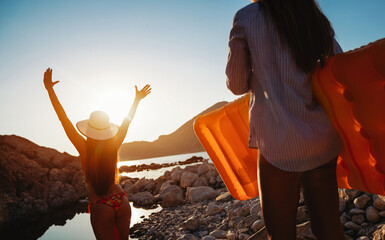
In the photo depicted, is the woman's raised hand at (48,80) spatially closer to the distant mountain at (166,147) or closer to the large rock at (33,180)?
the large rock at (33,180)

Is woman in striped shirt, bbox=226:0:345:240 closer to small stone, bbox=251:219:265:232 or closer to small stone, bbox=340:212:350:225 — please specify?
small stone, bbox=340:212:350:225

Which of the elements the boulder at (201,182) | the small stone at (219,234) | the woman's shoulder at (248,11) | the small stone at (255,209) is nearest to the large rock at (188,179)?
the boulder at (201,182)

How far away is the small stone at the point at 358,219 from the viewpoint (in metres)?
3.31

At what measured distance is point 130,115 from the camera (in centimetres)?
247

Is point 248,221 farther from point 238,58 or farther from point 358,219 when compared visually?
point 238,58

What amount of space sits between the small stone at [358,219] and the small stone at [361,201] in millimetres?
170

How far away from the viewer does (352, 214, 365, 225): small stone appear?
10.9 feet

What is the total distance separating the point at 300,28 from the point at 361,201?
11.2ft

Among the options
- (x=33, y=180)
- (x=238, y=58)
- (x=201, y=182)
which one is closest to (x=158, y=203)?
(x=201, y=182)

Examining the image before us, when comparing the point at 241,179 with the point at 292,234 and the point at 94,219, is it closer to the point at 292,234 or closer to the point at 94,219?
the point at 292,234

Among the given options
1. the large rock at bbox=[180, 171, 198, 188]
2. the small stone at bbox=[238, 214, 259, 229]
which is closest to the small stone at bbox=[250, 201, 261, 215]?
the small stone at bbox=[238, 214, 259, 229]

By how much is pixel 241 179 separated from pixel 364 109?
4.38 ft

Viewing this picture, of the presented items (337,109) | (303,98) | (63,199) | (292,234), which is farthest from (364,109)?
(63,199)

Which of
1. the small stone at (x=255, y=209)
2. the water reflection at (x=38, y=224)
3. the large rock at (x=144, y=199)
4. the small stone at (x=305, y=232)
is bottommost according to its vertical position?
the large rock at (x=144, y=199)
